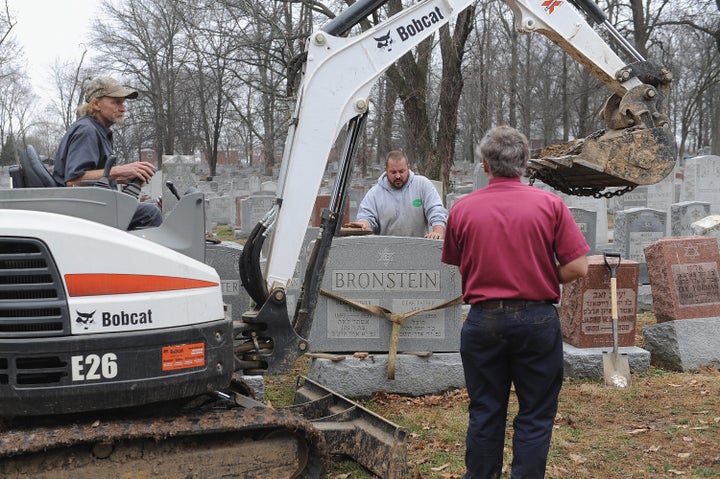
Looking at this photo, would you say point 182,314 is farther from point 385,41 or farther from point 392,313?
point 392,313

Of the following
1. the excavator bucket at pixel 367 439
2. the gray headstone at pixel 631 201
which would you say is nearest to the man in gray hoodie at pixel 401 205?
the excavator bucket at pixel 367 439

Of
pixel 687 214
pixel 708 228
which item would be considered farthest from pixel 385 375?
pixel 687 214

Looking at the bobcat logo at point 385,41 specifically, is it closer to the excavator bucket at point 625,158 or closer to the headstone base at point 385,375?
the excavator bucket at point 625,158

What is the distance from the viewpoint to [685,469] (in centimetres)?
482

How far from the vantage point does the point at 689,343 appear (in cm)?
743

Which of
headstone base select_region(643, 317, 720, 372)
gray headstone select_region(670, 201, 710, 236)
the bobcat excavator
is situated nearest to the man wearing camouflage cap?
the bobcat excavator

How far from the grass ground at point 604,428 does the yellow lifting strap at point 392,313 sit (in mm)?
370

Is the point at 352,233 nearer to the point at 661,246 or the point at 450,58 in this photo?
the point at 661,246

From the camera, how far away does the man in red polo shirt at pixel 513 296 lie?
3.71 metres

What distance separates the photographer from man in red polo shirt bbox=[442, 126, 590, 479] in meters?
3.71

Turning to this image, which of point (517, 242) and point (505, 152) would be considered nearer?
point (517, 242)

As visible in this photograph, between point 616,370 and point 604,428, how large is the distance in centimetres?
131

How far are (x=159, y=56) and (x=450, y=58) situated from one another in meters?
31.4

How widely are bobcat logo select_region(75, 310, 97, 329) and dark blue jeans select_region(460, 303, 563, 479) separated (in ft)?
5.88
